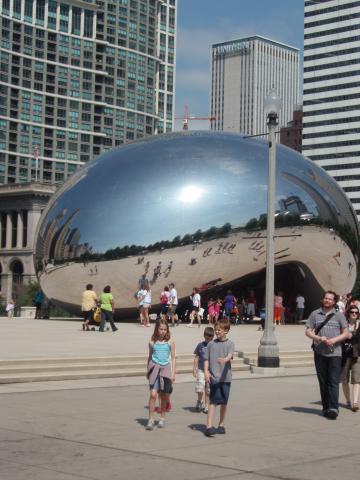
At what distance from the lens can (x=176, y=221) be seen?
30.6m

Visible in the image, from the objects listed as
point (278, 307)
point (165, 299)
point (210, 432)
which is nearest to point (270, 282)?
point (210, 432)

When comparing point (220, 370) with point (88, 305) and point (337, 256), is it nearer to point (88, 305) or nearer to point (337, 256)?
point (88, 305)

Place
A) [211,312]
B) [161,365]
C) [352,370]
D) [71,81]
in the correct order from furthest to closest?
[71,81] → [211,312] → [352,370] → [161,365]

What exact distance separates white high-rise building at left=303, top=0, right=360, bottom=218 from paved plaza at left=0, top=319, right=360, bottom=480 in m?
167

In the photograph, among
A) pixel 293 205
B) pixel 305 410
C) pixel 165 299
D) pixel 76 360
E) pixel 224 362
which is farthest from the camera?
pixel 293 205

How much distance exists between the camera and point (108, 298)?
83.5 ft

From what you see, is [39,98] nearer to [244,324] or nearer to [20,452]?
[244,324]

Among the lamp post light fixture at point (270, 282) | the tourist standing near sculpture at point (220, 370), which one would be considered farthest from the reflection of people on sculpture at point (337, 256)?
the tourist standing near sculpture at point (220, 370)

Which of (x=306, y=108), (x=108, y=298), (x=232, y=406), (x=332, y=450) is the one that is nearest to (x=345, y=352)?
(x=232, y=406)

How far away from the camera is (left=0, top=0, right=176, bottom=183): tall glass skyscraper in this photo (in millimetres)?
151250

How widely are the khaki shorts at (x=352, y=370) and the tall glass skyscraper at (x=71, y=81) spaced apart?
133 meters

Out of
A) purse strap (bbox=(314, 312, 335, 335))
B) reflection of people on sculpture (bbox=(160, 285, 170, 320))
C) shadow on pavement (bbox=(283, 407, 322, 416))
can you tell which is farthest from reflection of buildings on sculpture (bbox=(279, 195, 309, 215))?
purse strap (bbox=(314, 312, 335, 335))

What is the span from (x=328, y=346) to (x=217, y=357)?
211 cm

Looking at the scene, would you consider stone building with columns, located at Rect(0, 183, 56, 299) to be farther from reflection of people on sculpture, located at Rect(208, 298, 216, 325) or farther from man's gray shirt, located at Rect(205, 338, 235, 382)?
man's gray shirt, located at Rect(205, 338, 235, 382)
